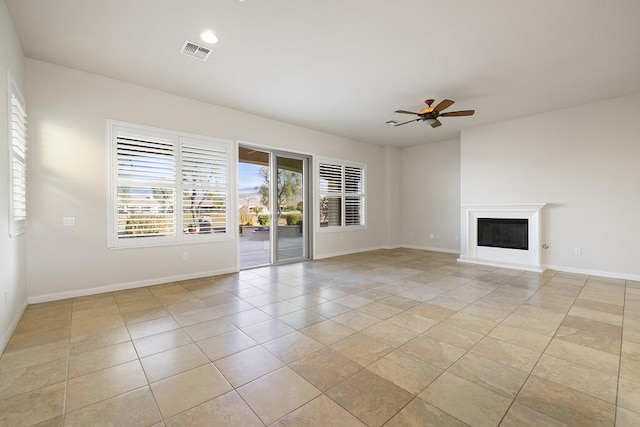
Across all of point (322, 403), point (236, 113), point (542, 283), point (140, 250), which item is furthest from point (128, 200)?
point (542, 283)

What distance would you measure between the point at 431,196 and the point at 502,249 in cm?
252

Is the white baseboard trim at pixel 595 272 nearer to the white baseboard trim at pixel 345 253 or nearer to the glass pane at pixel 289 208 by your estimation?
the white baseboard trim at pixel 345 253

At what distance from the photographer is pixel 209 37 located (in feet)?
10.1

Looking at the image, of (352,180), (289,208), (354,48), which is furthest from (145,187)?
(352,180)

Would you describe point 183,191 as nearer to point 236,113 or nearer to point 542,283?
point 236,113

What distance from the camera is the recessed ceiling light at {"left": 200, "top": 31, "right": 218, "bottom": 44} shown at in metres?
3.02

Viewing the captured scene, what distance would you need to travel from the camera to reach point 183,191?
4.71m

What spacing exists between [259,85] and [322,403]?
403 cm

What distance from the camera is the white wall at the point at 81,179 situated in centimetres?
360

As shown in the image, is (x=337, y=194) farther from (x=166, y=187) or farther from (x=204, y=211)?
(x=166, y=187)

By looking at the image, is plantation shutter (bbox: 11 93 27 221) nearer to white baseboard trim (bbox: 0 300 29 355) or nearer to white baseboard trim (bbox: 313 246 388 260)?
white baseboard trim (bbox: 0 300 29 355)

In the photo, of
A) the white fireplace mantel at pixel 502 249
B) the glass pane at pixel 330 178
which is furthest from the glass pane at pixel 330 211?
the white fireplace mantel at pixel 502 249

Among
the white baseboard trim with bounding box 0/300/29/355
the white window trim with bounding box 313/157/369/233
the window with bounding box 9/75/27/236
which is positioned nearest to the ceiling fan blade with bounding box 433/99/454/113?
the white window trim with bounding box 313/157/369/233

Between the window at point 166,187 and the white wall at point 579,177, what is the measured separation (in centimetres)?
554
